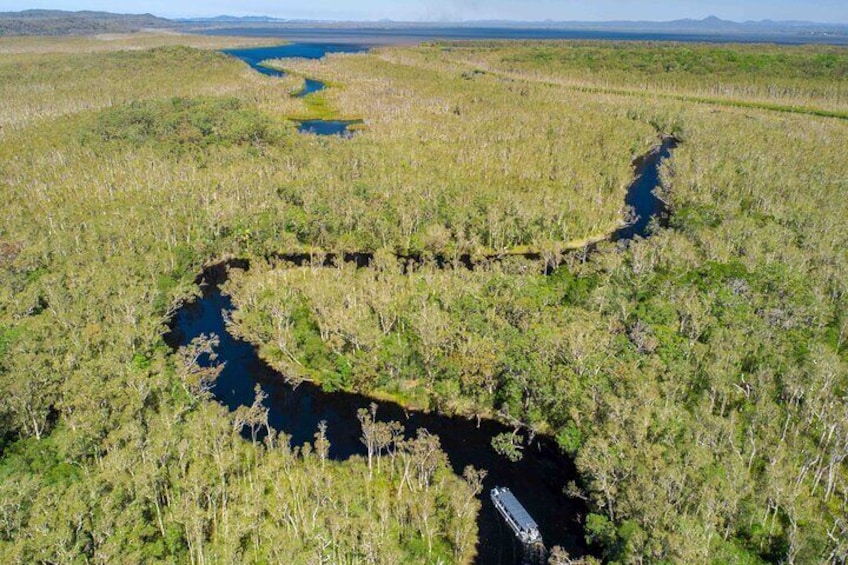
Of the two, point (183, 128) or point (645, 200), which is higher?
point (183, 128)

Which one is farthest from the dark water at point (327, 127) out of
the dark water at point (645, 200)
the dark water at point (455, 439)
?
the dark water at point (455, 439)

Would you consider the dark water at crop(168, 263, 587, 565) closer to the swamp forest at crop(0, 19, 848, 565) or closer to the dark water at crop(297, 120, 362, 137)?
the swamp forest at crop(0, 19, 848, 565)

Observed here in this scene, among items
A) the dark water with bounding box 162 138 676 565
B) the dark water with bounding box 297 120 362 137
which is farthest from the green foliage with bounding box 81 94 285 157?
the dark water with bounding box 162 138 676 565

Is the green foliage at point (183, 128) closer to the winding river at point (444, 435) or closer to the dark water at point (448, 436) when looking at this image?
the winding river at point (444, 435)

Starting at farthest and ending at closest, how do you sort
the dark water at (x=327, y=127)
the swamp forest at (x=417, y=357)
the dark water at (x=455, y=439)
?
1. the dark water at (x=327, y=127)
2. the dark water at (x=455, y=439)
3. the swamp forest at (x=417, y=357)

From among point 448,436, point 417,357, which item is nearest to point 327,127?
point 417,357

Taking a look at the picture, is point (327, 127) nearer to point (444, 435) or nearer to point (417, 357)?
point (417, 357)
